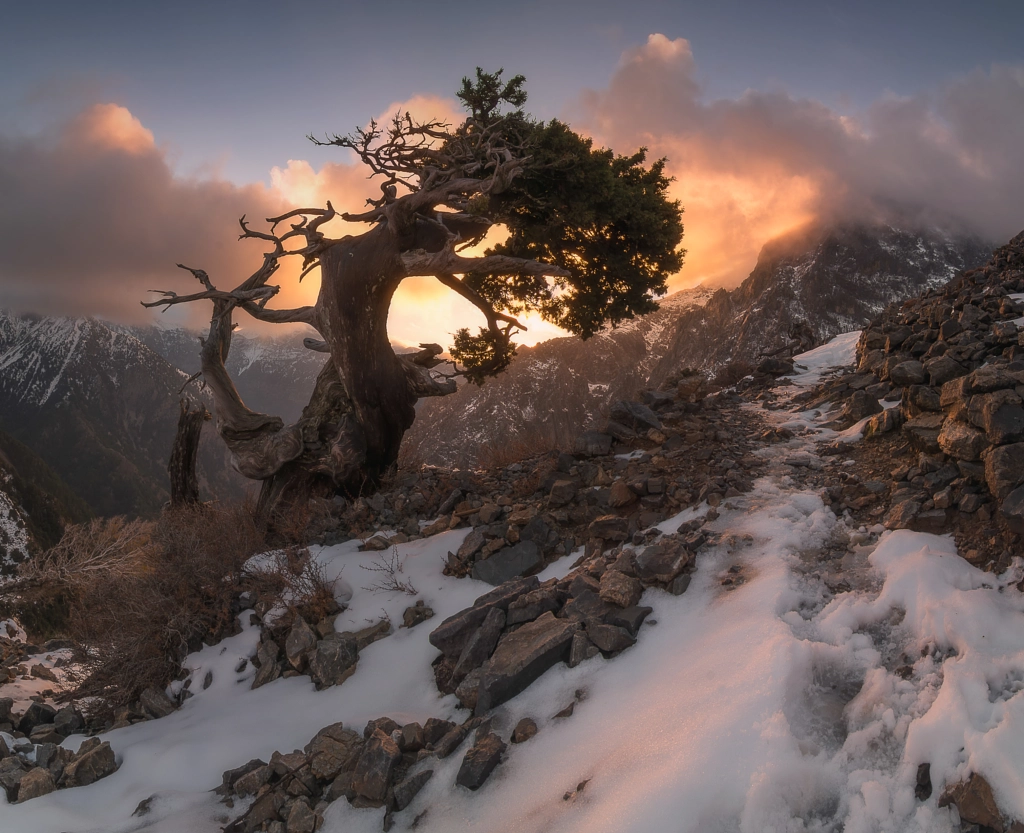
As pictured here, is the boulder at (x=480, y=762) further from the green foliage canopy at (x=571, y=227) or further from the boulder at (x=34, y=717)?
the green foliage canopy at (x=571, y=227)

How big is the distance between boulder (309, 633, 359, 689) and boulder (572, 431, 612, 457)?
4.76 m

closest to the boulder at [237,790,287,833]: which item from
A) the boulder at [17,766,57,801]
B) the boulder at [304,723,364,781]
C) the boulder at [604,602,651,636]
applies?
the boulder at [304,723,364,781]

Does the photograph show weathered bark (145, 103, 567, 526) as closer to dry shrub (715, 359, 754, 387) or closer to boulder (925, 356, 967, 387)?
boulder (925, 356, 967, 387)

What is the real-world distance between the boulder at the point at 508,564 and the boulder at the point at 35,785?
4.09m

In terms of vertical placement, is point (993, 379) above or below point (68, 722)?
above

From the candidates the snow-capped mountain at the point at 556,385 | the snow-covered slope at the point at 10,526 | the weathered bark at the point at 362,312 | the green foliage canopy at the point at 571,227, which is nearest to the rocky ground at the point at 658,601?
the weathered bark at the point at 362,312

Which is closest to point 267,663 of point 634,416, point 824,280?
point 634,416

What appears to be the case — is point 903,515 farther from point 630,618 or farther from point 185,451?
point 185,451

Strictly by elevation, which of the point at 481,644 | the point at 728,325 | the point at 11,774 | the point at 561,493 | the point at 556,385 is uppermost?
the point at 556,385

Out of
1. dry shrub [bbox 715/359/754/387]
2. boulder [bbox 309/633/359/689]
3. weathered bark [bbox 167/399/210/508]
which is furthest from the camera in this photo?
dry shrub [bbox 715/359/754/387]

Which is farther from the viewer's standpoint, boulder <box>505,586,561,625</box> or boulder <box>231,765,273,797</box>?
boulder <box>505,586,561,625</box>

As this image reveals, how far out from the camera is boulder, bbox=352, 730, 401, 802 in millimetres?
3607

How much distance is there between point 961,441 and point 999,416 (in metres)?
0.37

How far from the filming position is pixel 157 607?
6.80m
